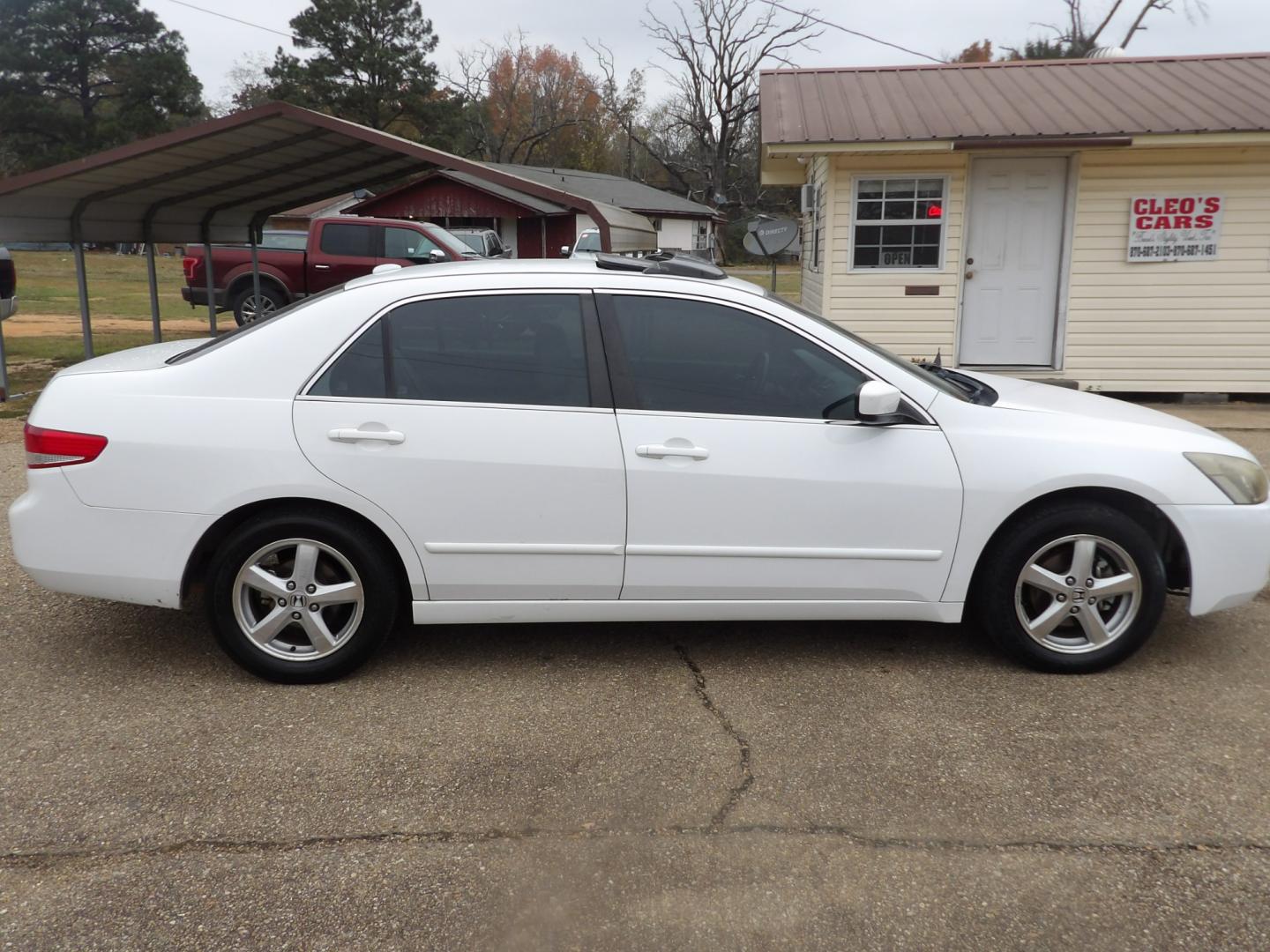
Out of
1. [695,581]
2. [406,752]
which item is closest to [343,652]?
[406,752]

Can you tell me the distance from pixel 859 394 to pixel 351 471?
1.87 metres

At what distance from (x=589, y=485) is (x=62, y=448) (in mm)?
1921

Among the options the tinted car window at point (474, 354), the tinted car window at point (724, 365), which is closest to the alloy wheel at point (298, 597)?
the tinted car window at point (474, 354)

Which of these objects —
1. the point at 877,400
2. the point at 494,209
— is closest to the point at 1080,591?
the point at 877,400

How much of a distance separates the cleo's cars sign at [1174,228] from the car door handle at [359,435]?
8806 millimetres

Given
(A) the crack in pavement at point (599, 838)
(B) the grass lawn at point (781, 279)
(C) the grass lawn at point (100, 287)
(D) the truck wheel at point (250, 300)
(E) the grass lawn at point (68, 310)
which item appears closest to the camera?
(A) the crack in pavement at point (599, 838)

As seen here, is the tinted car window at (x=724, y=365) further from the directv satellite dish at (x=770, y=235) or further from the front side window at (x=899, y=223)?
the directv satellite dish at (x=770, y=235)

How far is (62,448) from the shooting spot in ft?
12.5

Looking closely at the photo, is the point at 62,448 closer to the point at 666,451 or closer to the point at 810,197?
the point at 666,451

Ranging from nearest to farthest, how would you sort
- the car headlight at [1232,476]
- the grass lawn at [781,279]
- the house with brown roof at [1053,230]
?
1. the car headlight at [1232,476]
2. the house with brown roof at [1053,230]
3. the grass lawn at [781,279]

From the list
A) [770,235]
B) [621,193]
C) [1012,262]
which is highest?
[621,193]

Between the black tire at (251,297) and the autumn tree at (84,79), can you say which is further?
the autumn tree at (84,79)

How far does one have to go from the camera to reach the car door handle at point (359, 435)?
12.5 feet

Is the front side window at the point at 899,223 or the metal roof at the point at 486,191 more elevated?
the metal roof at the point at 486,191
